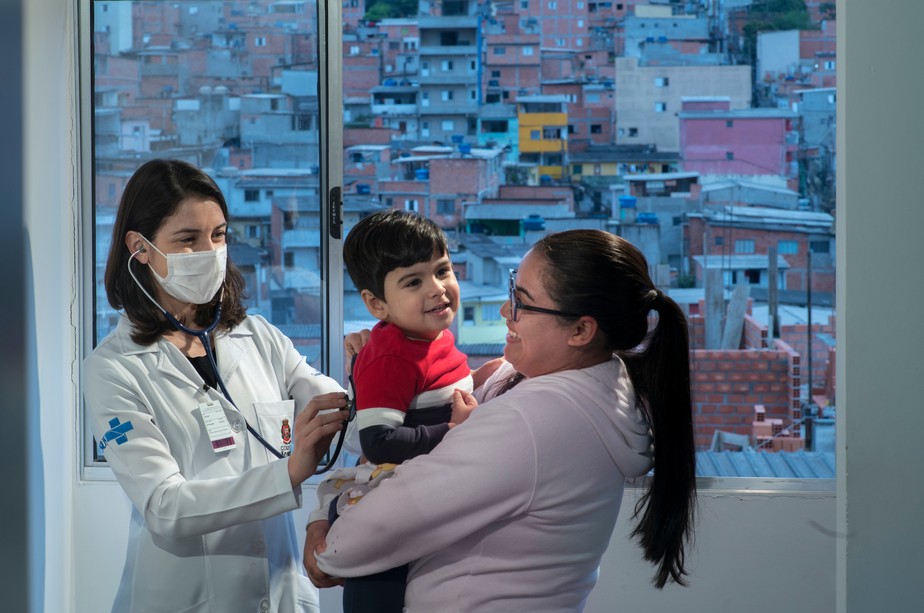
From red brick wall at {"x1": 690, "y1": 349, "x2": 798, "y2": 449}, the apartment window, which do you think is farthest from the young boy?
red brick wall at {"x1": 690, "y1": 349, "x2": 798, "y2": 449}

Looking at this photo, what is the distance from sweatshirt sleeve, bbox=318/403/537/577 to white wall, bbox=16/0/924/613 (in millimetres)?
993

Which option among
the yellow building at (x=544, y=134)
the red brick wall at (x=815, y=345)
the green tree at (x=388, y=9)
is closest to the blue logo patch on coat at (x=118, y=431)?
the green tree at (x=388, y=9)

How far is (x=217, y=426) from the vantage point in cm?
195

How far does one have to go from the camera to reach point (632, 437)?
1523 mm

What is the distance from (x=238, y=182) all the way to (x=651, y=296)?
2.00 meters

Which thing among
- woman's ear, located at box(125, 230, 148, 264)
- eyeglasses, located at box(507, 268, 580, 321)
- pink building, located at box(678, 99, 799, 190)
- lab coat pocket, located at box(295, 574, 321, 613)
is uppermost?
pink building, located at box(678, 99, 799, 190)

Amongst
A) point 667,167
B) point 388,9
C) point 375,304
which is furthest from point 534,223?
point 375,304

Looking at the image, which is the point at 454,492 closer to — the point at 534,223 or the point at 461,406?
the point at 461,406

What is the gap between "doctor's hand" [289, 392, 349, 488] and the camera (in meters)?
1.77

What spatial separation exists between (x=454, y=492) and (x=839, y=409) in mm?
1094

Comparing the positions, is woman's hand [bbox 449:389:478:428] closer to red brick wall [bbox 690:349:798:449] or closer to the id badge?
the id badge

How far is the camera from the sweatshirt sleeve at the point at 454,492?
1.40 meters

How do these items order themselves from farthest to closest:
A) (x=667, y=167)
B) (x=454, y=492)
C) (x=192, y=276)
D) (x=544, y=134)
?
(x=544, y=134), (x=667, y=167), (x=192, y=276), (x=454, y=492)
